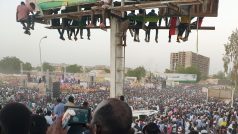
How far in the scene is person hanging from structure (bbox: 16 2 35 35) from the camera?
49.8 feet

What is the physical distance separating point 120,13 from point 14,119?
10.4m

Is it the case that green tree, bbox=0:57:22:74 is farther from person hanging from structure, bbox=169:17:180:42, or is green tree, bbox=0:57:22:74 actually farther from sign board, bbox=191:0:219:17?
sign board, bbox=191:0:219:17

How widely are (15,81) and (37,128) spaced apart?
56.5 meters

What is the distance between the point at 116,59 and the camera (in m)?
12.9

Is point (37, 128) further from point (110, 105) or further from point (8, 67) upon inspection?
point (8, 67)

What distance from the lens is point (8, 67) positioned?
10275 cm

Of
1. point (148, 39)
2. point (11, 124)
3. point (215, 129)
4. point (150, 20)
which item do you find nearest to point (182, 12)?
point (150, 20)

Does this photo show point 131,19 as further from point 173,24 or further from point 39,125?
point 39,125

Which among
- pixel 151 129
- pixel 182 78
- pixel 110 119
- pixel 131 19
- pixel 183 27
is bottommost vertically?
pixel 182 78

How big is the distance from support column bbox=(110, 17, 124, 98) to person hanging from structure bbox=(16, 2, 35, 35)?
13.2ft

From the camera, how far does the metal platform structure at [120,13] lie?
11438mm

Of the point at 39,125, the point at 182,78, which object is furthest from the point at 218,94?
the point at 39,125

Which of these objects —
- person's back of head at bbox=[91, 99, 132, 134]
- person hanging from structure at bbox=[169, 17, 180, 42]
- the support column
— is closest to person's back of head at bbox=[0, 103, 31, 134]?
person's back of head at bbox=[91, 99, 132, 134]

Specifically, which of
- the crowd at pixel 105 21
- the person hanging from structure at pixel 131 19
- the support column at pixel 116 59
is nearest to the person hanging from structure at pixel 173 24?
A: the crowd at pixel 105 21
